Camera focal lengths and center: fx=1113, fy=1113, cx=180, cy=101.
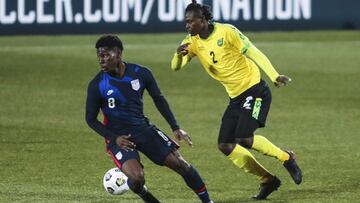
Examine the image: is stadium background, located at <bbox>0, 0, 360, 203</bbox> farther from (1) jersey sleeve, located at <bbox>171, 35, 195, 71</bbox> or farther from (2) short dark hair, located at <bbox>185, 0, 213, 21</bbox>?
(2) short dark hair, located at <bbox>185, 0, 213, 21</bbox>

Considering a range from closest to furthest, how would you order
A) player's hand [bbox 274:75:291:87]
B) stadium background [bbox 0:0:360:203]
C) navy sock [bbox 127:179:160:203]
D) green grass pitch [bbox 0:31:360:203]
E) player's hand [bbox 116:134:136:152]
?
player's hand [bbox 116:134:136:152] < navy sock [bbox 127:179:160:203] < player's hand [bbox 274:75:291:87] < green grass pitch [bbox 0:31:360:203] < stadium background [bbox 0:0:360:203]

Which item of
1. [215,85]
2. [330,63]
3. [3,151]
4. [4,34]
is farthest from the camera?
[4,34]

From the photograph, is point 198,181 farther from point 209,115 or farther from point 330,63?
point 330,63

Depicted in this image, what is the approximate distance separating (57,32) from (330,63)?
8080mm

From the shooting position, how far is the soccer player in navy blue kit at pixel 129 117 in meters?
10.9

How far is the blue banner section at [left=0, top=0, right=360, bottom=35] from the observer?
30.3 metres

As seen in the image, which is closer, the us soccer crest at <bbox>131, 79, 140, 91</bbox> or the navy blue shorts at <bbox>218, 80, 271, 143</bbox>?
the us soccer crest at <bbox>131, 79, 140, 91</bbox>

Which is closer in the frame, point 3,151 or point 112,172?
point 112,172

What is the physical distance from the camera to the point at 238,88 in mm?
12562

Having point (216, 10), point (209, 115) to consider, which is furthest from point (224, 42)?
point (216, 10)

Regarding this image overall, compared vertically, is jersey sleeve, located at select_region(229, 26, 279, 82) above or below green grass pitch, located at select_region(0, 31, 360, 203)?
above

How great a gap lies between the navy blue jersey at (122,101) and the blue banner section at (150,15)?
62.6ft

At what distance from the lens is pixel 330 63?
27.0m

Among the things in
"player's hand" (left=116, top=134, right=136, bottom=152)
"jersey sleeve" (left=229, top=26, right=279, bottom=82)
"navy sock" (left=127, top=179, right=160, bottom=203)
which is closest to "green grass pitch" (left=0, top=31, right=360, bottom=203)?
"navy sock" (left=127, top=179, right=160, bottom=203)
